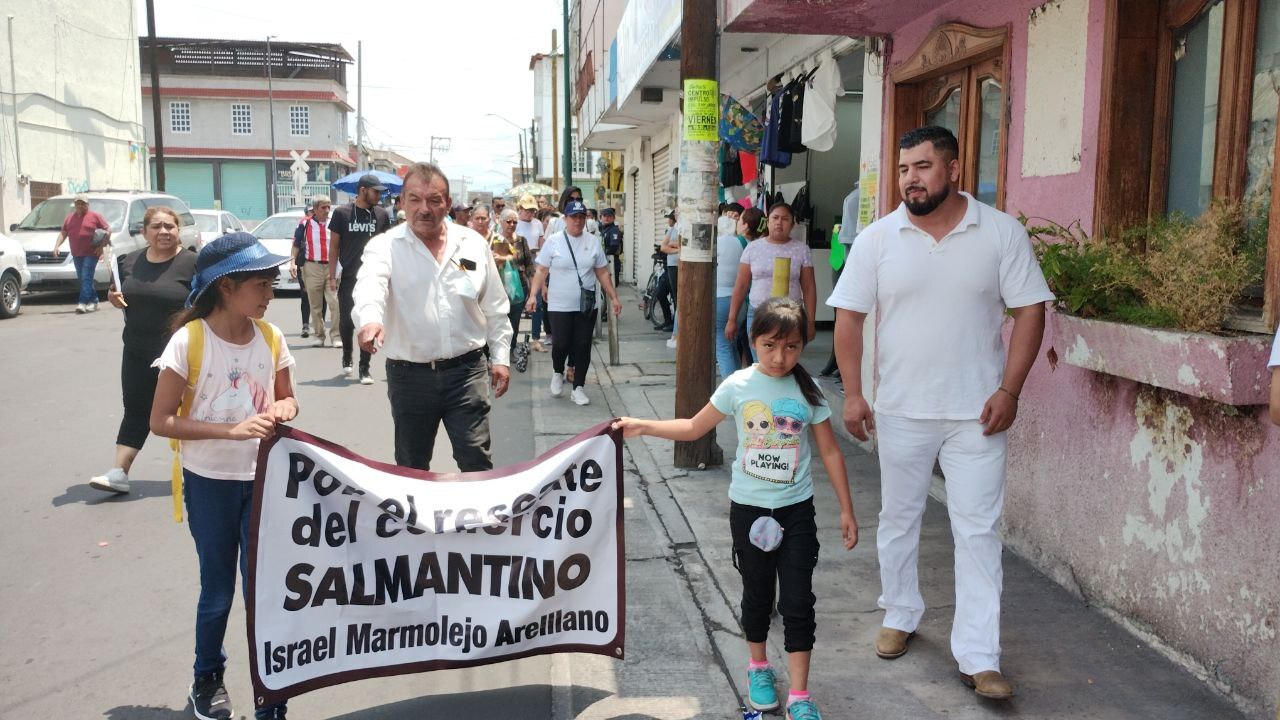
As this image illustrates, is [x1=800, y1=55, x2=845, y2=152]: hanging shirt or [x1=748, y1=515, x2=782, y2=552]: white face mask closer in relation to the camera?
[x1=748, y1=515, x2=782, y2=552]: white face mask

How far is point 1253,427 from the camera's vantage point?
3525mm

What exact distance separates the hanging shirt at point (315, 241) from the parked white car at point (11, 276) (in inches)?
244

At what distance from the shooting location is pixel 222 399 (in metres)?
3.48

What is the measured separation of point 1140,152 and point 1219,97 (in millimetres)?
435

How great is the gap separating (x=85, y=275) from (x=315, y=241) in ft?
22.2

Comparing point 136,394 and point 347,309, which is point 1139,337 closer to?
point 136,394

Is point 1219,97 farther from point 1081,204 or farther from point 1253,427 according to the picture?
point 1253,427

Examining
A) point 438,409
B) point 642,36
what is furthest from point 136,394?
point 642,36

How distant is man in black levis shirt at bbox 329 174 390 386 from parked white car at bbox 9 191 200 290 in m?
8.33

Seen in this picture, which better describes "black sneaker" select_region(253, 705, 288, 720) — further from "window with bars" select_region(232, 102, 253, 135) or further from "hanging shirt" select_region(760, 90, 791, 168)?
"window with bars" select_region(232, 102, 253, 135)

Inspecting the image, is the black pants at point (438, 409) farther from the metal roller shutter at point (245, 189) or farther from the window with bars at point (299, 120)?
the window with bars at point (299, 120)

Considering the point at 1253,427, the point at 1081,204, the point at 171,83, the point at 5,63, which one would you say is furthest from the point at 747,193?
the point at 171,83

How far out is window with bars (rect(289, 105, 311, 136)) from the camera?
193 ft

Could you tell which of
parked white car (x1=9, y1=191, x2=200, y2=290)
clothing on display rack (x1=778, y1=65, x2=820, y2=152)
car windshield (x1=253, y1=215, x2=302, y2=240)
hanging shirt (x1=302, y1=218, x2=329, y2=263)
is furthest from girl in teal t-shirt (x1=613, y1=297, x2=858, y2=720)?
car windshield (x1=253, y1=215, x2=302, y2=240)
